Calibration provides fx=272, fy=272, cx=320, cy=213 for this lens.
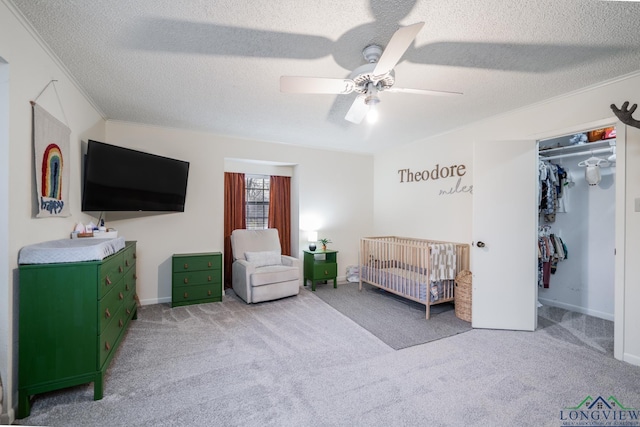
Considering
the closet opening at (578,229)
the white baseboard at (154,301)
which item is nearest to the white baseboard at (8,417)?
the white baseboard at (154,301)

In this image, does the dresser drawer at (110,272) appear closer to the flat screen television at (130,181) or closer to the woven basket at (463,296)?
the flat screen television at (130,181)

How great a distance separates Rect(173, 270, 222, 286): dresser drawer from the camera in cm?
351

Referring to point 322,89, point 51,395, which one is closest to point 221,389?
point 51,395

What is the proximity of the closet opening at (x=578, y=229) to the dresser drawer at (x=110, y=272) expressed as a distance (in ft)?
14.6

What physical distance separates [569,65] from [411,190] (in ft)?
8.21

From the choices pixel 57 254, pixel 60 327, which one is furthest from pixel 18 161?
pixel 60 327

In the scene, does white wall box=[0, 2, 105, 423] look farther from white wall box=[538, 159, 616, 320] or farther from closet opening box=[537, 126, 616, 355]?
white wall box=[538, 159, 616, 320]

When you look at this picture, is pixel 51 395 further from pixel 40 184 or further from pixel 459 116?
pixel 459 116

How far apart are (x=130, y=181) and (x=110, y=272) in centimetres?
137

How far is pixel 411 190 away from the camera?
14.6ft

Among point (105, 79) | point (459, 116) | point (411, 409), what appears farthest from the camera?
point (459, 116)

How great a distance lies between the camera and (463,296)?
3.14 m

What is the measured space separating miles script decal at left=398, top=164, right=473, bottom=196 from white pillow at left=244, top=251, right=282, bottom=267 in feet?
8.07

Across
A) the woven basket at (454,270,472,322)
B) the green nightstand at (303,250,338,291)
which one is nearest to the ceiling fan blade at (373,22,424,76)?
the woven basket at (454,270,472,322)
